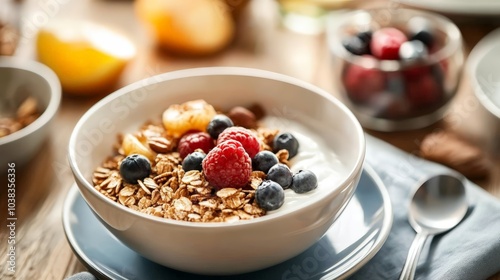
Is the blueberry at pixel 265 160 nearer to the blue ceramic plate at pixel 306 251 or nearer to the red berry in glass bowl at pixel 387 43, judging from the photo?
the blue ceramic plate at pixel 306 251

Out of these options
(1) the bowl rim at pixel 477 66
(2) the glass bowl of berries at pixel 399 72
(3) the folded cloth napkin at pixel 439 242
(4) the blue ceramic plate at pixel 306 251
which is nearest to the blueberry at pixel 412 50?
(2) the glass bowl of berries at pixel 399 72

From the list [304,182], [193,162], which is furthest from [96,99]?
[304,182]

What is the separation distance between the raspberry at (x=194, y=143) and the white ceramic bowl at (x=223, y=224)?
0.14m

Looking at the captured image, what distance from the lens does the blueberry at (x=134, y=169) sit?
0.90 meters

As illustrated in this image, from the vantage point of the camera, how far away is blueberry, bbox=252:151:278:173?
0.90 metres

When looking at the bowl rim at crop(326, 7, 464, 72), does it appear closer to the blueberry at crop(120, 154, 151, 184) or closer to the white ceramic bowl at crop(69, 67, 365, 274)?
the white ceramic bowl at crop(69, 67, 365, 274)

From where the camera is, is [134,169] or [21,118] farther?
[21,118]

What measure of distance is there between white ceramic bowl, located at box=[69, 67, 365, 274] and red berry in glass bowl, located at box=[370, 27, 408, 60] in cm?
25

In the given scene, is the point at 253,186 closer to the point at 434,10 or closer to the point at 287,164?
the point at 287,164

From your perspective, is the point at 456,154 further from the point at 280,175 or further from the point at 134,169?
the point at 134,169

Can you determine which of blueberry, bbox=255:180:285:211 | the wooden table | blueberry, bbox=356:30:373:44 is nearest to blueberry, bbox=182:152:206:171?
blueberry, bbox=255:180:285:211

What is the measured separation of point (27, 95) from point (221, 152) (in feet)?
1.90

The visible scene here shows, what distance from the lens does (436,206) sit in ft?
3.26

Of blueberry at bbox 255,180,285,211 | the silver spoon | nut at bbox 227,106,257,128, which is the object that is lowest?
the silver spoon
